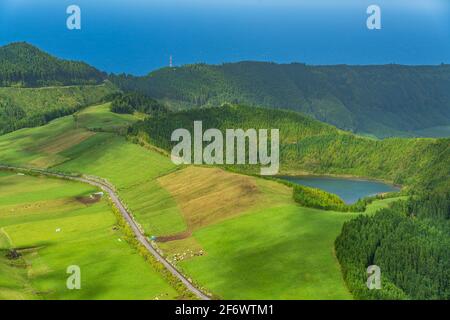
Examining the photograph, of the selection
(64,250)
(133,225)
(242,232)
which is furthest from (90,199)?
(242,232)

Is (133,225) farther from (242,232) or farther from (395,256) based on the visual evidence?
(395,256)

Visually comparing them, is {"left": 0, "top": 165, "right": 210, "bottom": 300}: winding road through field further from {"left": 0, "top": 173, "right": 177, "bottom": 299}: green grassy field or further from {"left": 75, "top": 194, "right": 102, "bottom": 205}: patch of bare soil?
{"left": 75, "top": 194, "right": 102, "bottom": 205}: patch of bare soil

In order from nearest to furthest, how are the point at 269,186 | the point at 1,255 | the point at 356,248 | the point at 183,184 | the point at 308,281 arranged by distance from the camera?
the point at 308,281, the point at 356,248, the point at 1,255, the point at 269,186, the point at 183,184

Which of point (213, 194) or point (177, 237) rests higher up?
point (213, 194)

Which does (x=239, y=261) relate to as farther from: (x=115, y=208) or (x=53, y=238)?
(x=115, y=208)

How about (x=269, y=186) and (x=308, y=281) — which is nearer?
(x=308, y=281)

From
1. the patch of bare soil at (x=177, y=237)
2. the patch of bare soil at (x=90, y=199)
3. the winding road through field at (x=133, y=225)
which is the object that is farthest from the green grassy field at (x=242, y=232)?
the patch of bare soil at (x=90, y=199)
